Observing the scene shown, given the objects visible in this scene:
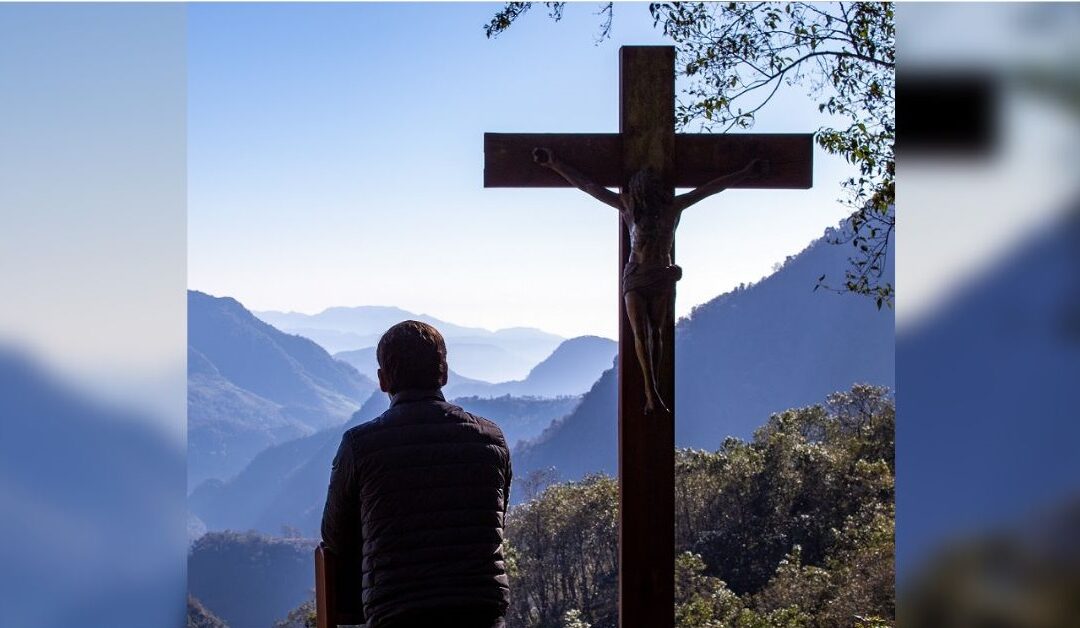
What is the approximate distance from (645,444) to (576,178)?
2.86 ft

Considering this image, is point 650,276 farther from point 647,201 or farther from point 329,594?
point 329,594

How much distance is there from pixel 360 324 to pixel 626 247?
554cm

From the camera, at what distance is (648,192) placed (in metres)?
3.12

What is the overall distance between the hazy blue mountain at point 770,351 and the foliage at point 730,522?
6.39 feet

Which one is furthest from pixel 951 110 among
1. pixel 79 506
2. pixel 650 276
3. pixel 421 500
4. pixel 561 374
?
pixel 561 374

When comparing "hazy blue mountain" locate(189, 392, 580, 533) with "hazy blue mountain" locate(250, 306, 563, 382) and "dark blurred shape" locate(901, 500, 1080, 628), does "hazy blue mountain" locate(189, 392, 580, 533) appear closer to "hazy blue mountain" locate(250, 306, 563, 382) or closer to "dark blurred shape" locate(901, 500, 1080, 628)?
"hazy blue mountain" locate(250, 306, 563, 382)

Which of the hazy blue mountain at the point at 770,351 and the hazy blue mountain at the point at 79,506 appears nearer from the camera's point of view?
the hazy blue mountain at the point at 79,506

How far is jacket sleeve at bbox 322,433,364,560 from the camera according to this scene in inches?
85.4

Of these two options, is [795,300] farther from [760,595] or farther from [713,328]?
[760,595]

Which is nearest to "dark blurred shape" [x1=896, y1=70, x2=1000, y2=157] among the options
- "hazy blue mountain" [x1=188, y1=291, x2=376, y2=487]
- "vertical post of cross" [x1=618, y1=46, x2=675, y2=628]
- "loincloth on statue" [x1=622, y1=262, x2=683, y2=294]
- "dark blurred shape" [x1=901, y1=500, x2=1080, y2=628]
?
"dark blurred shape" [x1=901, y1=500, x2=1080, y2=628]

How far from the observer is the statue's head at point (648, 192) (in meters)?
3.11

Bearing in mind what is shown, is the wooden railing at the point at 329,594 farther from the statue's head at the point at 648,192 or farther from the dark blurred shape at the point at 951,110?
the dark blurred shape at the point at 951,110

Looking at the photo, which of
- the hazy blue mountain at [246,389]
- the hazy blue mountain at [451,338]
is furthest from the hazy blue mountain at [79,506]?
the hazy blue mountain at [246,389]

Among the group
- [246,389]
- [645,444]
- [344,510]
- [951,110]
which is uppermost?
[951,110]
